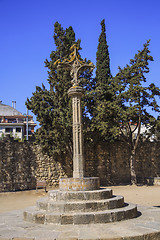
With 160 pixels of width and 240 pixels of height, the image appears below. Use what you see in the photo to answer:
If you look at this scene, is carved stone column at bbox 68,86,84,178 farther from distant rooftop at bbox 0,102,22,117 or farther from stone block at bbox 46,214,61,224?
distant rooftop at bbox 0,102,22,117

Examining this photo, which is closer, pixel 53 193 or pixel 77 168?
pixel 53 193

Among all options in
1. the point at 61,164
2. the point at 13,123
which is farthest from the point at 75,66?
the point at 13,123

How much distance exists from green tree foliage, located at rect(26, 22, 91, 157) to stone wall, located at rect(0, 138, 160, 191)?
1134mm

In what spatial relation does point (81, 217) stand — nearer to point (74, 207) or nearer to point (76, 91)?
point (74, 207)

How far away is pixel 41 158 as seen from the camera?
17.3 m

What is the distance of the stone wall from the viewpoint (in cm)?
1591

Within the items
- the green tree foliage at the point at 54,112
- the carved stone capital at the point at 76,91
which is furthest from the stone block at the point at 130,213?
the green tree foliage at the point at 54,112

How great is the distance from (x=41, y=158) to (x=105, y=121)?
5.42m

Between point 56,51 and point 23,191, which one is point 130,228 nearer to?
point 23,191

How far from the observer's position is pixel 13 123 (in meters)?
45.0

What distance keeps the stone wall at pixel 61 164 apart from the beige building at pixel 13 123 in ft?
78.8

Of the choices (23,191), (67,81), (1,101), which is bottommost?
(23,191)

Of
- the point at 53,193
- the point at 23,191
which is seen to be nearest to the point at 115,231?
Answer: the point at 53,193

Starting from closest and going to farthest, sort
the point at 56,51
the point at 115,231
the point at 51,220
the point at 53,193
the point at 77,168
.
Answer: the point at 115,231 < the point at 51,220 < the point at 53,193 < the point at 77,168 < the point at 56,51
